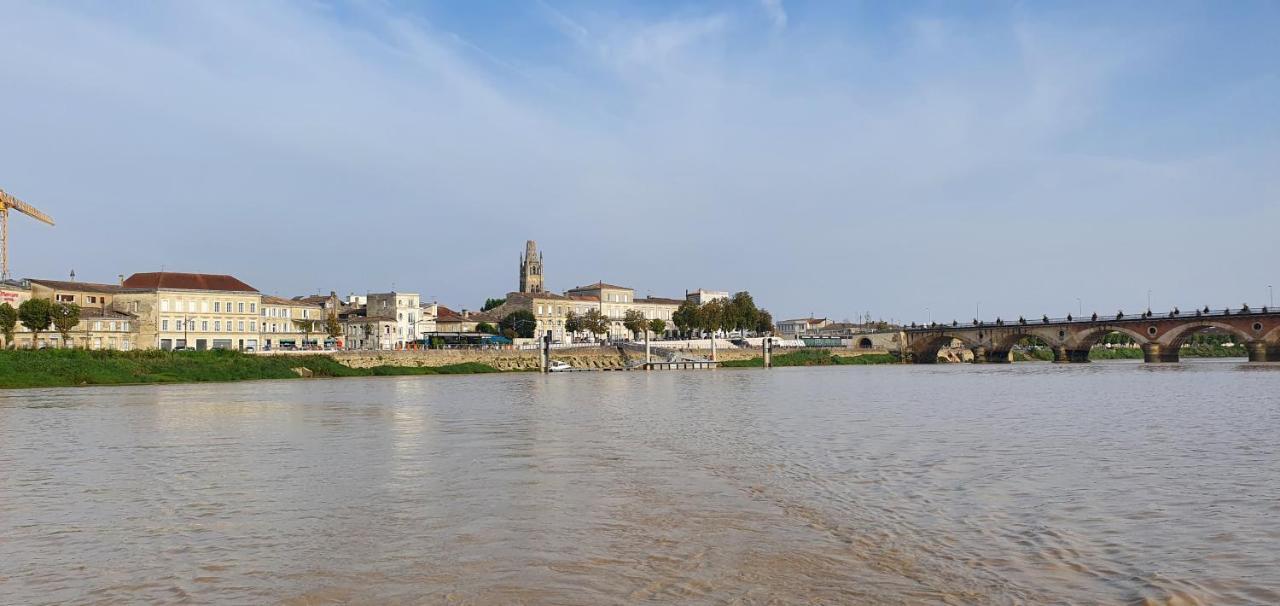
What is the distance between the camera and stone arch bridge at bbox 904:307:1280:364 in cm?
7788

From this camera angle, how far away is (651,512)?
12406mm

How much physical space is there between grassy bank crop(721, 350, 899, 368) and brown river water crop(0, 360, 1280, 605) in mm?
76313

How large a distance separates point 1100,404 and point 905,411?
807 cm

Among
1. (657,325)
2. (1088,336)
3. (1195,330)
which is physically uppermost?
(657,325)

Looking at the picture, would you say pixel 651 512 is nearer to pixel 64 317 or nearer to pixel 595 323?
pixel 64 317

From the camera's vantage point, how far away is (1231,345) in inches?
5994

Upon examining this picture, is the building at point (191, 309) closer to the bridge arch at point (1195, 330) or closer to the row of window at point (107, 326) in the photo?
the row of window at point (107, 326)

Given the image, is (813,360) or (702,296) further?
(702,296)

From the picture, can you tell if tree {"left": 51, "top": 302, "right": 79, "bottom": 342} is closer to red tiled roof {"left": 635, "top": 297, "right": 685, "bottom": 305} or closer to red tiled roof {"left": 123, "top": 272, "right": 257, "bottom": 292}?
red tiled roof {"left": 123, "top": 272, "right": 257, "bottom": 292}

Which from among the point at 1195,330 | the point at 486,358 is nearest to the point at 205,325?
the point at 486,358

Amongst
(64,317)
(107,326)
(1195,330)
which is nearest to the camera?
(64,317)

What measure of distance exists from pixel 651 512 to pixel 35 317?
69944mm

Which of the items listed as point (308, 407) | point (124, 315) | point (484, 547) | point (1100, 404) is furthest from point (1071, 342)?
point (484, 547)

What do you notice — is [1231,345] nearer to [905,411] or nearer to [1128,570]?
[905,411]
